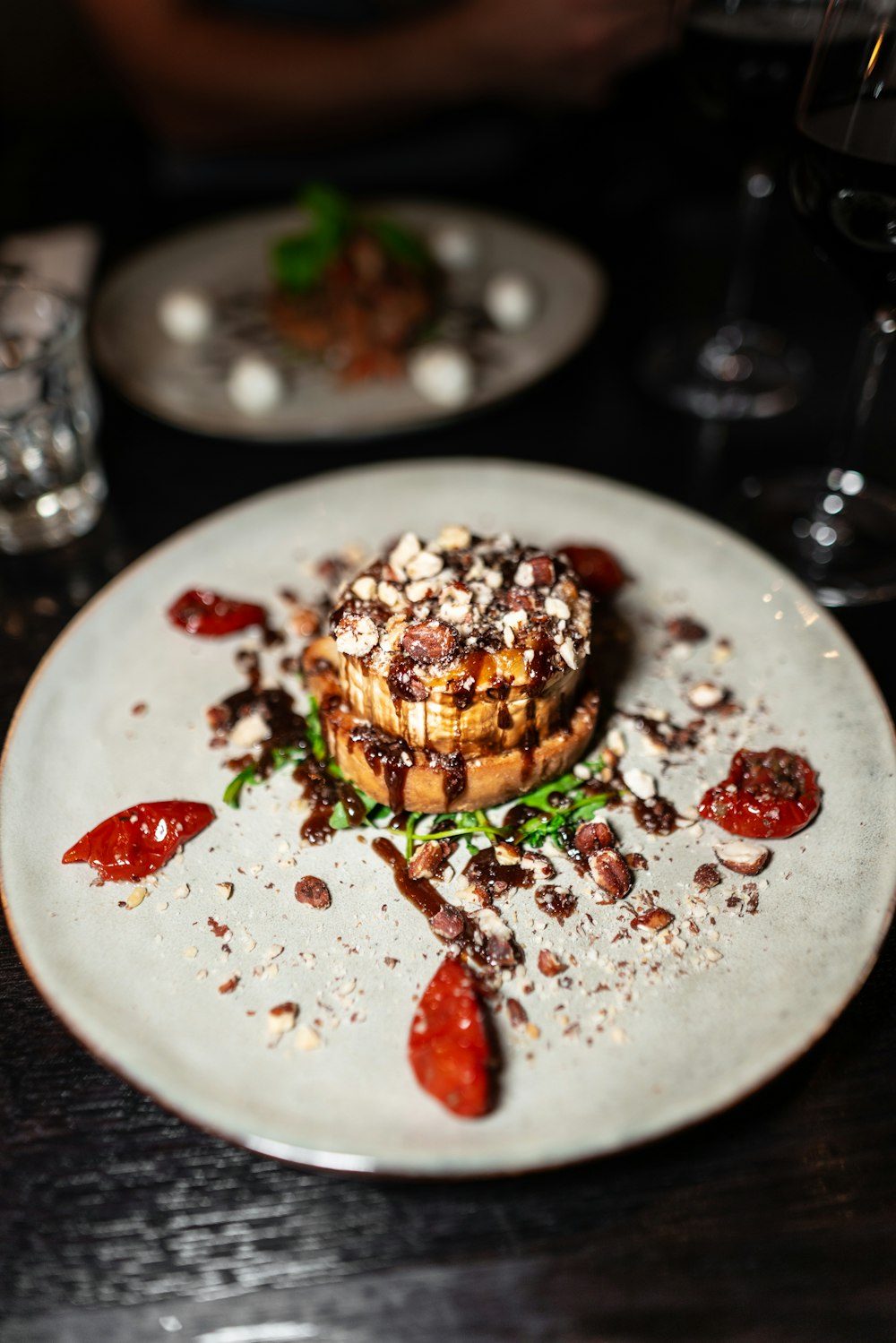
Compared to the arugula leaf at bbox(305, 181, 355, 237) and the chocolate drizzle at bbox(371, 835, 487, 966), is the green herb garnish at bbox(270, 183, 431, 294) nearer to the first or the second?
the arugula leaf at bbox(305, 181, 355, 237)

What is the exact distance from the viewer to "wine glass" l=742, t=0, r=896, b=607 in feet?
A: 5.17

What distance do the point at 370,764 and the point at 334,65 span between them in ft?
11.3

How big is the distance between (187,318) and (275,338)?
245mm

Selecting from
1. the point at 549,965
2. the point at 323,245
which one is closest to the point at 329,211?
the point at 323,245

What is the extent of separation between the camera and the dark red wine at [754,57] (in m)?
2.16

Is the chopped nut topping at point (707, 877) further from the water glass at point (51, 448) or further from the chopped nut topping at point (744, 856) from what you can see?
the water glass at point (51, 448)

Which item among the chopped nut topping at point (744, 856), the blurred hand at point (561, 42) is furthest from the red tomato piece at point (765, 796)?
the blurred hand at point (561, 42)

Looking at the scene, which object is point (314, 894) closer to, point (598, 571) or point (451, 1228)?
point (451, 1228)

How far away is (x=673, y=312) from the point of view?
9.89 ft

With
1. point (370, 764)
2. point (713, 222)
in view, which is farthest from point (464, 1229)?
point (713, 222)

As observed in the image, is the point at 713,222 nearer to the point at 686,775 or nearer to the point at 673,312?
the point at 673,312

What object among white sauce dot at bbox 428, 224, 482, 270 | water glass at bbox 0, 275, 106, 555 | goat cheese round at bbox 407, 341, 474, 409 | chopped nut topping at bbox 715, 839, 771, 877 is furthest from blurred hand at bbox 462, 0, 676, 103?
chopped nut topping at bbox 715, 839, 771, 877

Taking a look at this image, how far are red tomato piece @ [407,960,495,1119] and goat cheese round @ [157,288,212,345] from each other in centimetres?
206

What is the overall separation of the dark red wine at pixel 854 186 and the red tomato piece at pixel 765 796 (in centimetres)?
88
